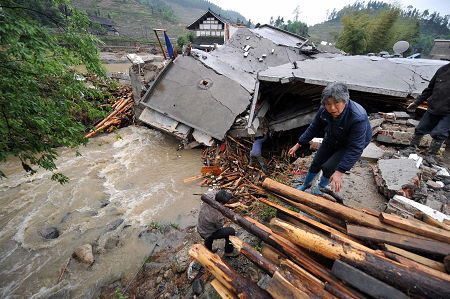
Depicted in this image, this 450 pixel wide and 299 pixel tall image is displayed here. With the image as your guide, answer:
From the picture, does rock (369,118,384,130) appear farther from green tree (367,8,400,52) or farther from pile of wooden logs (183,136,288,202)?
green tree (367,8,400,52)

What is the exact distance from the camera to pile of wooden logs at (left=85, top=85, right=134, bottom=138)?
31.3ft

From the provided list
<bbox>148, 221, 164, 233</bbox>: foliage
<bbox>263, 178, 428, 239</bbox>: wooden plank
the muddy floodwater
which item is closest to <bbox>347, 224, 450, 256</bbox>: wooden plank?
<bbox>263, 178, 428, 239</bbox>: wooden plank

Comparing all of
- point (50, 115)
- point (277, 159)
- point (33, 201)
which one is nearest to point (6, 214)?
point (33, 201)

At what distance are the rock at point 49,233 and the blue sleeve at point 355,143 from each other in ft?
Answer: 19.1

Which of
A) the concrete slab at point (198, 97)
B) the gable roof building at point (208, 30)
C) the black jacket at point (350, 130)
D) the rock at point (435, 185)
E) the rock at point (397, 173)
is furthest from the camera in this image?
the gable roof building at point (208, 30)

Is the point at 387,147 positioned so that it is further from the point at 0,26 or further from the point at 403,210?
the point at 0,26

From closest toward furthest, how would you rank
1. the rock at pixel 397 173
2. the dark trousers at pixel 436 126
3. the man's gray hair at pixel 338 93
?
1. the man's gray hair at pixel 338 93
2. the rock at pixel 397 173
3. the dark trousers at pixel 436 126

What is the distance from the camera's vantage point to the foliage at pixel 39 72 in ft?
6.95

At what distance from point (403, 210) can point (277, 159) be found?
421 cm

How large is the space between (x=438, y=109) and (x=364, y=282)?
13.9 ft

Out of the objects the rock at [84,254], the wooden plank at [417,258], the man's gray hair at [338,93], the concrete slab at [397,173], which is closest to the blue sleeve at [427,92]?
the concrete slab at [397,173]

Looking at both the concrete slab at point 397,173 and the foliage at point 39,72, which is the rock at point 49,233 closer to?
the foliage at point 39,72

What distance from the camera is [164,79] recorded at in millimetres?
8648

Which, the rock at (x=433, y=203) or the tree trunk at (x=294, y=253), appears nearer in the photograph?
the tree trunk at (x=294, y=253)
